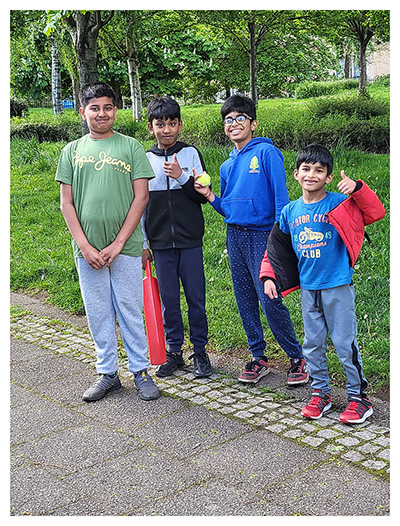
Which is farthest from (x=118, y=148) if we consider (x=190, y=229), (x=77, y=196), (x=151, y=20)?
(x=151, y=20)

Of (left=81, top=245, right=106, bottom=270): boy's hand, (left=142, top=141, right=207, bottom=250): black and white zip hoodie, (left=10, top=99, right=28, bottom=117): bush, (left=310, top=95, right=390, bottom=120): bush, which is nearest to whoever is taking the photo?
(left=81, top=245, right=106, bottom=270): boy's hand

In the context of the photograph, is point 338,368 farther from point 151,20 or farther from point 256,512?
point 151,20

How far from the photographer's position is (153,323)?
4.95 metres

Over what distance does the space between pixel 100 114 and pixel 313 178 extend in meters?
1.55

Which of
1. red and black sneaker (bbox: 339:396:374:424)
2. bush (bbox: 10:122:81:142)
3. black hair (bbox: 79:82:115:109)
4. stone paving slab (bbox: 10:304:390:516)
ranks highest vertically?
bush (bbox: 10:122:81:142)

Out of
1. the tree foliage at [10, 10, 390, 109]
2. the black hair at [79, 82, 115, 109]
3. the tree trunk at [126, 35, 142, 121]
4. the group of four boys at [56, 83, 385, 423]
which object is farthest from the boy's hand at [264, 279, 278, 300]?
the tree trunk at [126, 35, 142, 121]

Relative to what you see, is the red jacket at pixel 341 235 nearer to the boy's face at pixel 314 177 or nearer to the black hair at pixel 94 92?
the boy's face at pixel 314 177

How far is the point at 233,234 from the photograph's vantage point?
4.83 meters

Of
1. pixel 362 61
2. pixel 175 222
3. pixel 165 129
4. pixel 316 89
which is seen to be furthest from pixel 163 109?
pixel 316 89

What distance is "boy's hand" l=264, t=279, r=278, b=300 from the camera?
169 inches

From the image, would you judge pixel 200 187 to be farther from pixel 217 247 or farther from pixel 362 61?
pixel 362 61

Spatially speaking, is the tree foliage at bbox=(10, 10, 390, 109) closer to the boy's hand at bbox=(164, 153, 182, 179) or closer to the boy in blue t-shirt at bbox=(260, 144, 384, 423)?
the boy's hand at bbox=(164, 153, 182, 179)

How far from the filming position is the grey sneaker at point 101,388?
15.3 feet

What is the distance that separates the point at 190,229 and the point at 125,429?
159 centimetres
